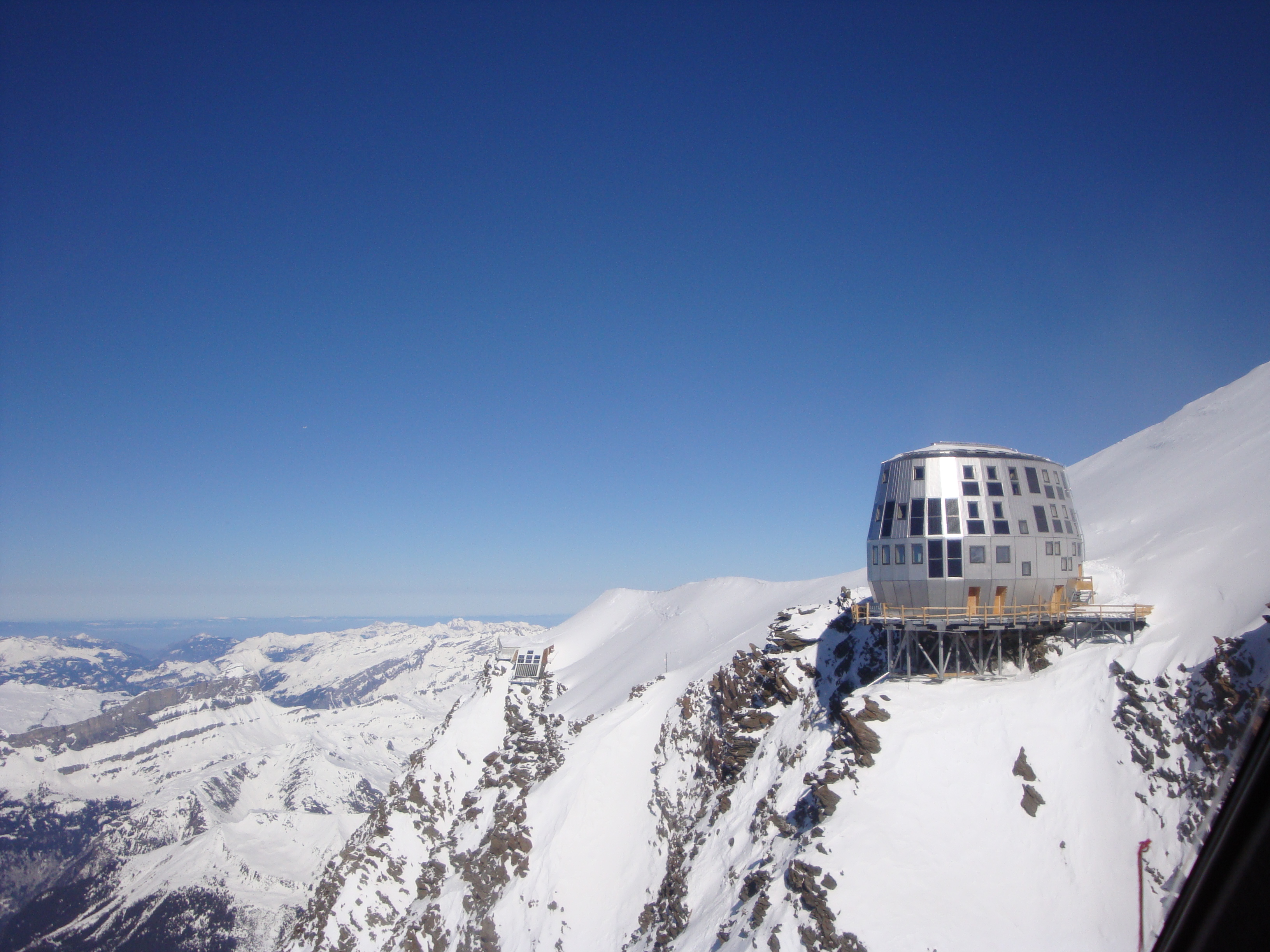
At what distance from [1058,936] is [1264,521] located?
2320cm

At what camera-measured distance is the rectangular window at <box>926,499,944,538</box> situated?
30.3 metres

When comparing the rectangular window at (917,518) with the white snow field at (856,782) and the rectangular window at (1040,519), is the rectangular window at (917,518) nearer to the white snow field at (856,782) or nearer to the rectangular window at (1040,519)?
the rectangular window at (1040,519)

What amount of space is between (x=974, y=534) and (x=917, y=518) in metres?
2.51

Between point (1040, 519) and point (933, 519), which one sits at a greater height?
point (1040, 519)

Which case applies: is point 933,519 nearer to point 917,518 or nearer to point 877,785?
point 917,518

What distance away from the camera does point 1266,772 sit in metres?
4.78

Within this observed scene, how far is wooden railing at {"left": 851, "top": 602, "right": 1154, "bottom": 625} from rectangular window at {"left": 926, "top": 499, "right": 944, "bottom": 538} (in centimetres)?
354

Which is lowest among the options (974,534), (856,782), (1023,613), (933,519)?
(856,782)

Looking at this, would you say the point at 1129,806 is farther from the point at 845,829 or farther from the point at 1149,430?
the point at 1149,430

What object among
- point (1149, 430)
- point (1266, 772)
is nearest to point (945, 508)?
point (1266, 772)

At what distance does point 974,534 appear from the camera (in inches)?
1184

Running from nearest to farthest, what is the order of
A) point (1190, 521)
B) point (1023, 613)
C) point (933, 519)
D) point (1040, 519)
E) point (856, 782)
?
point (856, 782) → point (1023, 613) → point (933, 519) → point (1040, 519) → point (1190, 521)

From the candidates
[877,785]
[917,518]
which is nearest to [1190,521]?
[917,518]

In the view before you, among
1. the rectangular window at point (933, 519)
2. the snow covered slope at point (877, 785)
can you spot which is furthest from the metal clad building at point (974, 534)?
the snow covered slope at point (877, 785)
